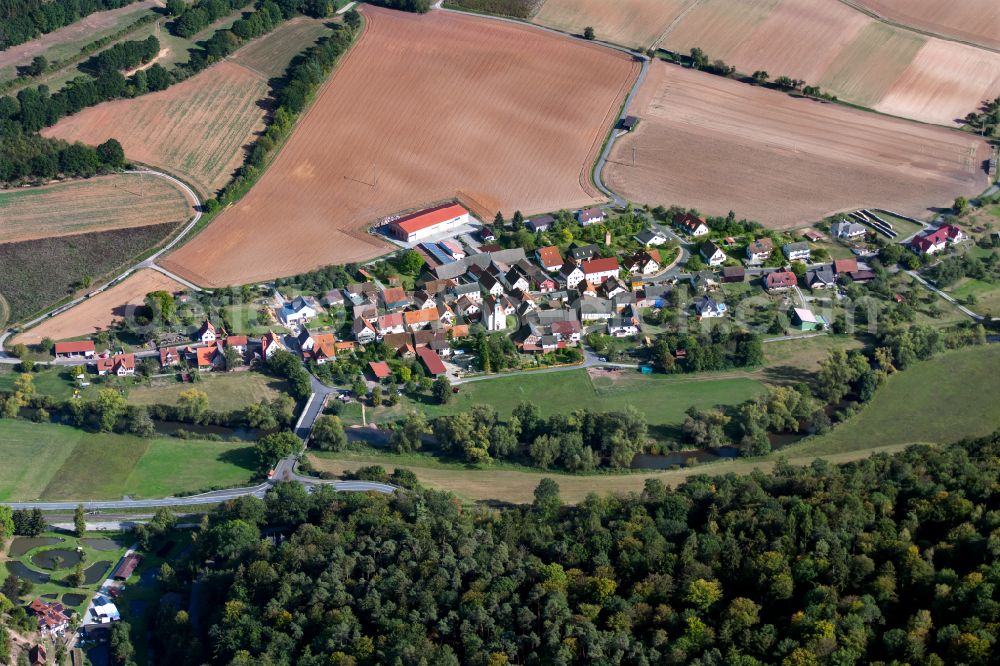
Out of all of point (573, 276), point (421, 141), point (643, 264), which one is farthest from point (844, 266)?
point (421, 141)

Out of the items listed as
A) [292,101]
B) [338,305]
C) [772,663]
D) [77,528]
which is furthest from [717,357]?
[292,101]

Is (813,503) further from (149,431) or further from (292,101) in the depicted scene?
(292,101)

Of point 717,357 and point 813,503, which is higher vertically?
point 717,357

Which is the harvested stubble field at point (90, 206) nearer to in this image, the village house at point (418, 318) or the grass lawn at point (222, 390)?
the grass lawn at point (222, 390)

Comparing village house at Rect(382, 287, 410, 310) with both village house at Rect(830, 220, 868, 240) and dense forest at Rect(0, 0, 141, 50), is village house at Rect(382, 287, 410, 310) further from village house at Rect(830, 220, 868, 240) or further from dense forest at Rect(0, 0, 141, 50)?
dense forest at Rect(0, 0, 141, 50)

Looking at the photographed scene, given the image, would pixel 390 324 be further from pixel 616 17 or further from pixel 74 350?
pixel 616 17

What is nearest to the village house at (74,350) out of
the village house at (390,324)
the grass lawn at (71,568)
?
the grass lawn at (71,568)

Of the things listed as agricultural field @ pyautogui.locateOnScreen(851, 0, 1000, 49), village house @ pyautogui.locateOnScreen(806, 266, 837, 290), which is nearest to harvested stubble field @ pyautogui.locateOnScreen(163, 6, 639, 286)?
village house @ pyautogui.locateOnScreen(806, 266, 837, 290)
